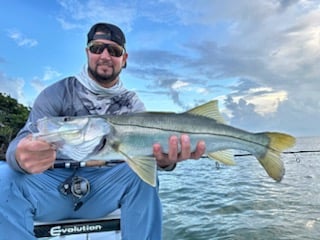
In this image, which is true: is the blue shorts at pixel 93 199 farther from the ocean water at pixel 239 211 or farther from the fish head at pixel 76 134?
the fish head at pixel 76 134

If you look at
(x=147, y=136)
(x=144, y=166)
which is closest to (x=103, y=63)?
(x=147, y=136)

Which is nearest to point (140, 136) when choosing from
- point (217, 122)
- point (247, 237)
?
point (217, 122)

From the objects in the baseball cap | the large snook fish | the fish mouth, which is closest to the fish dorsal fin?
the large snook fish

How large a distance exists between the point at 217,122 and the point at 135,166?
0.65 m

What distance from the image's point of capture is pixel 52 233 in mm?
2803

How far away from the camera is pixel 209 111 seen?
265 cm

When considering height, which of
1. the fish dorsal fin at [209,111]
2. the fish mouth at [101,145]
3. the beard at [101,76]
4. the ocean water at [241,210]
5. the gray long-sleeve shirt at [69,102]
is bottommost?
the ocean water at [241,210]

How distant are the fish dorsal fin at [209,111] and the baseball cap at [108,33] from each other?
1039 mm

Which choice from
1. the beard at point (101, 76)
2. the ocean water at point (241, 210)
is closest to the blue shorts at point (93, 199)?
the beard at point (101, 76)

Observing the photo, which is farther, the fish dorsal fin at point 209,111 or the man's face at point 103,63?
the man's face at point 103,63

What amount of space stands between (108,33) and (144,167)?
1.39 m

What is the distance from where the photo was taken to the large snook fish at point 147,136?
7.39ft

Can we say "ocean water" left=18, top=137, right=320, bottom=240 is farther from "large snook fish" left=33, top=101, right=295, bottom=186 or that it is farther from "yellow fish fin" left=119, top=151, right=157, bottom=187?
"large snook fish" left=33, top=101, right=295, bottom=186

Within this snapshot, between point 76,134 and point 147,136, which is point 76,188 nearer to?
point 76,134
